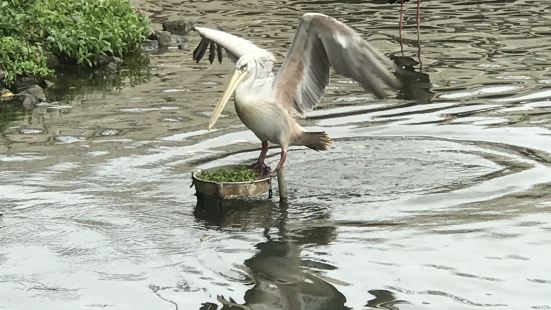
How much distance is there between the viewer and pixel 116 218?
8672 mm

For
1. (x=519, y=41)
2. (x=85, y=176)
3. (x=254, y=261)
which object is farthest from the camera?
(x=519, y=41)

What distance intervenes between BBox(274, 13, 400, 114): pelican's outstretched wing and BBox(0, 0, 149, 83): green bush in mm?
5787

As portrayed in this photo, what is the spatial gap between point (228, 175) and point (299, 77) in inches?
43.0

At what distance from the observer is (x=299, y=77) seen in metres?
9.09

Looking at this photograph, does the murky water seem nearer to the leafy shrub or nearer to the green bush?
the leafy shrub

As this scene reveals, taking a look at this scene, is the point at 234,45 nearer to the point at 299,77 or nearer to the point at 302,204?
the point at 299,77

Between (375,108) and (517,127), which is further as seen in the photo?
(375,108)

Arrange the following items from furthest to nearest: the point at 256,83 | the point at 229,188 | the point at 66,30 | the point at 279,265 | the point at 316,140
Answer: the point at 66,30
the point at 316,140
the point at 256,83
the point at 229,188
the point at 279,265

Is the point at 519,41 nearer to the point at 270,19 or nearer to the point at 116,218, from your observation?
the point at 270,19

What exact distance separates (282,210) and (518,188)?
2.09 m

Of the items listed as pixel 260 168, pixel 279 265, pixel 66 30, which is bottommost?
pixel 279 265

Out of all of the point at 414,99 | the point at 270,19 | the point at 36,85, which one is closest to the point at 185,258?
the point at 414,99

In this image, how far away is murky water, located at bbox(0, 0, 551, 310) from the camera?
22.9 ft

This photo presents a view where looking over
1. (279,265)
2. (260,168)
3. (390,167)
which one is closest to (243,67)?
(260,168)
